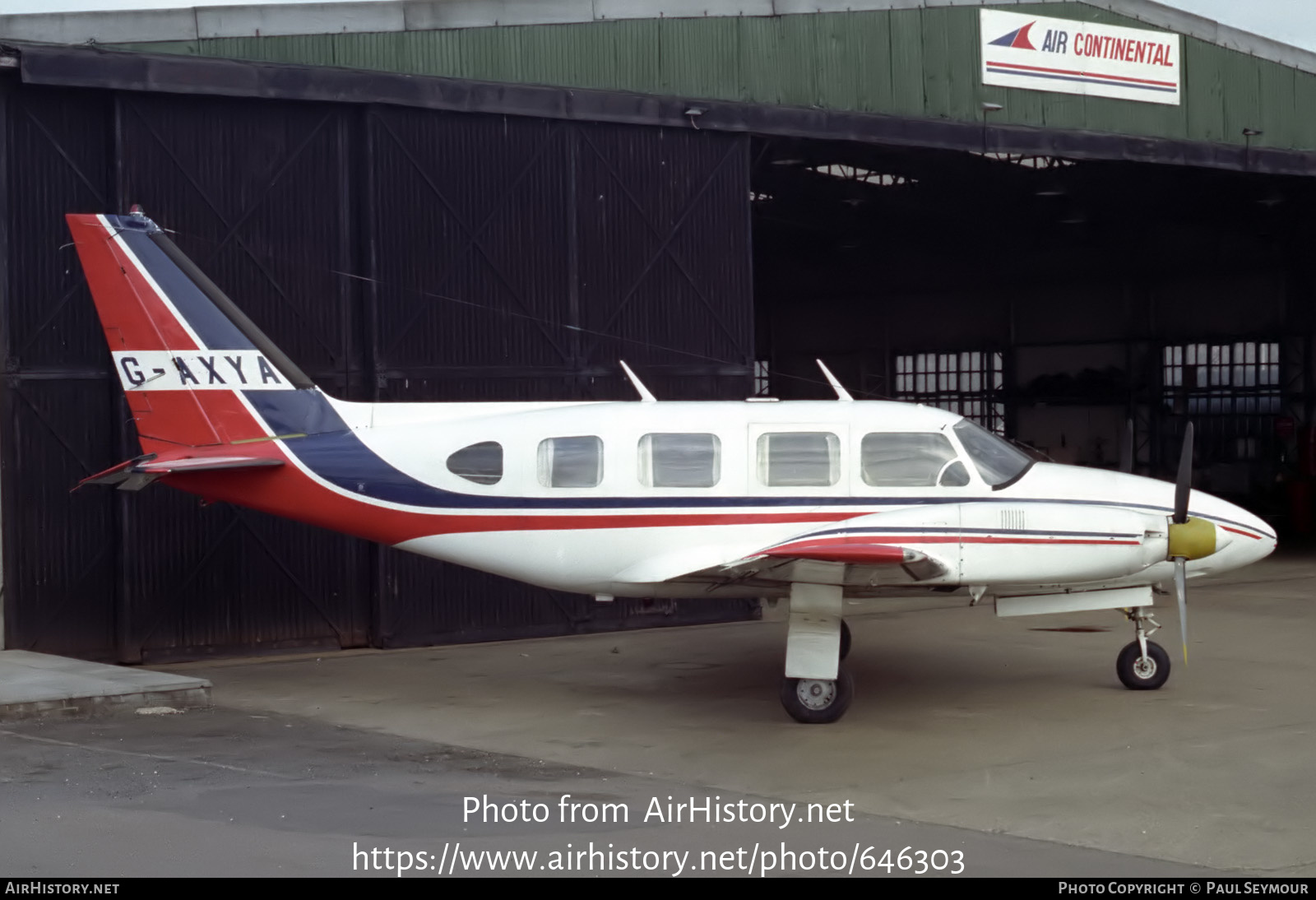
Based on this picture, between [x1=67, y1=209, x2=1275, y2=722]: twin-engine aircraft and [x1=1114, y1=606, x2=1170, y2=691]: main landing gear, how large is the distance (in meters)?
0.02

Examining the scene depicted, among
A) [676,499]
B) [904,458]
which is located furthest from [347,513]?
[904,458]

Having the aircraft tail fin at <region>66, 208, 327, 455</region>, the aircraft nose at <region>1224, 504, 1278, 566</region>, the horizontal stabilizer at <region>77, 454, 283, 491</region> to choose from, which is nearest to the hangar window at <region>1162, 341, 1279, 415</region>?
the aircraft nose at <region>1224, 504, 1278, 566</region>

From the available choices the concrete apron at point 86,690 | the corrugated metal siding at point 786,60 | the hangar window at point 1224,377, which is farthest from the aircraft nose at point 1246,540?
the hangar window at point 1224,377

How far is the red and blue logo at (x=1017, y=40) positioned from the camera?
21.4 meters

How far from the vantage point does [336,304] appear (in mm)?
17422

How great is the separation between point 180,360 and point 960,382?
102 ft

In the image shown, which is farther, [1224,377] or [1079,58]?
[1224,377]

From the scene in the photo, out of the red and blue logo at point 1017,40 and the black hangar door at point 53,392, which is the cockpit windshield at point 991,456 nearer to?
the black hangar door at point 53,392

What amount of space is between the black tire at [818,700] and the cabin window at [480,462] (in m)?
3.41

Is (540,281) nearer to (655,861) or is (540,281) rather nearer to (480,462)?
(480,462)

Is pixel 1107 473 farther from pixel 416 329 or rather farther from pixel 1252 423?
pixel 1252 423

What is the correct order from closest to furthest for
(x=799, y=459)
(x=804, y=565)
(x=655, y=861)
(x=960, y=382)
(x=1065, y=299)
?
(x=655, y=861), (x=804, y=565), (x=799, y=459), (x=1065, y=299), (x=960, y=382)

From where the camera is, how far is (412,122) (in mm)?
17703

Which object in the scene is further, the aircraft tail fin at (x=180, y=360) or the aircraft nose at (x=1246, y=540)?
the aircraft tail fin at (x=180, y=360)
